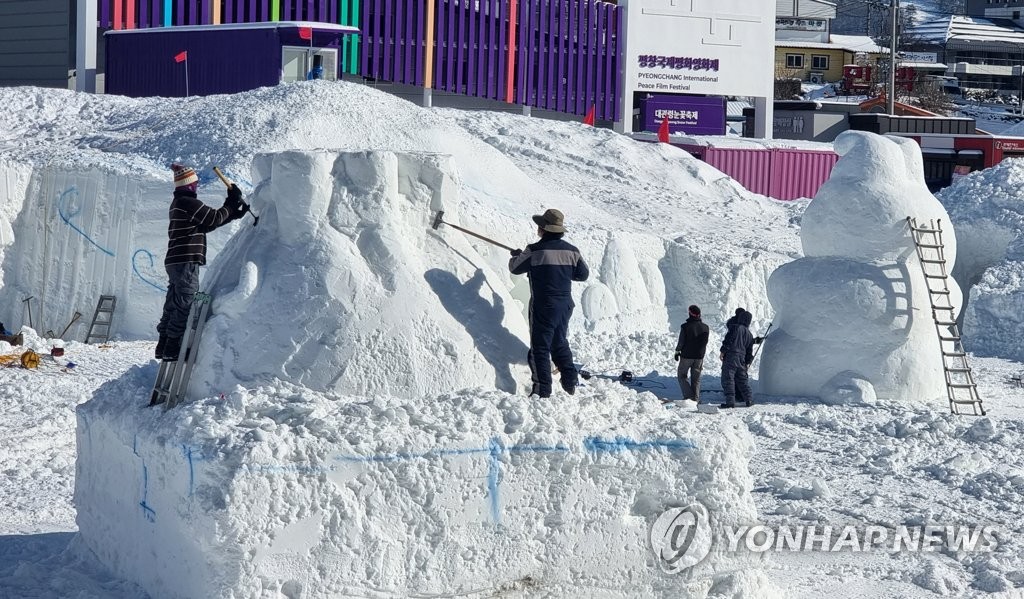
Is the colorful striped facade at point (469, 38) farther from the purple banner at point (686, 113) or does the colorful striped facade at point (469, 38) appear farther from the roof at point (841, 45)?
the roof at point (841, 45)

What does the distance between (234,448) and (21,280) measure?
1067cm

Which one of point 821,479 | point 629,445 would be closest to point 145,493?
point 629,445

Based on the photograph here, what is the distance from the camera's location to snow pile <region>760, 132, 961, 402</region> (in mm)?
12797

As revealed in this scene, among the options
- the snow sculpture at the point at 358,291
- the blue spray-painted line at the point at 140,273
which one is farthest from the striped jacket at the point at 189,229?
the blue spray-painted line at the point at 140,273

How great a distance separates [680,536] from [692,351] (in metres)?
6.63

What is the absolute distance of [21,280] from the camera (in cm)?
1521

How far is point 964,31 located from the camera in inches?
2559

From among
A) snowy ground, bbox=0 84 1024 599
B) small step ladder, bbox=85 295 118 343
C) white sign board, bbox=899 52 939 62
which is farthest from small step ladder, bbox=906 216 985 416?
white sign board, bbox=899 52 939 62

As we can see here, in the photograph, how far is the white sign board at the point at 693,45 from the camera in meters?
28.7

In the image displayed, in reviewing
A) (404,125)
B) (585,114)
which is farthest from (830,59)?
(404,125)

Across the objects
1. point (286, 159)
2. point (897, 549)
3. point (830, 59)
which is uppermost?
point (830, 59)

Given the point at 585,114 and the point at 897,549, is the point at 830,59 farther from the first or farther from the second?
the point at 897,549

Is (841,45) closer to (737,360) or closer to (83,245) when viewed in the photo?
(83,245)

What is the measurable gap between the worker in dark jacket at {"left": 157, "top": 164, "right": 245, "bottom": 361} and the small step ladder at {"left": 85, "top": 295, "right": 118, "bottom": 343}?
8.20 m
